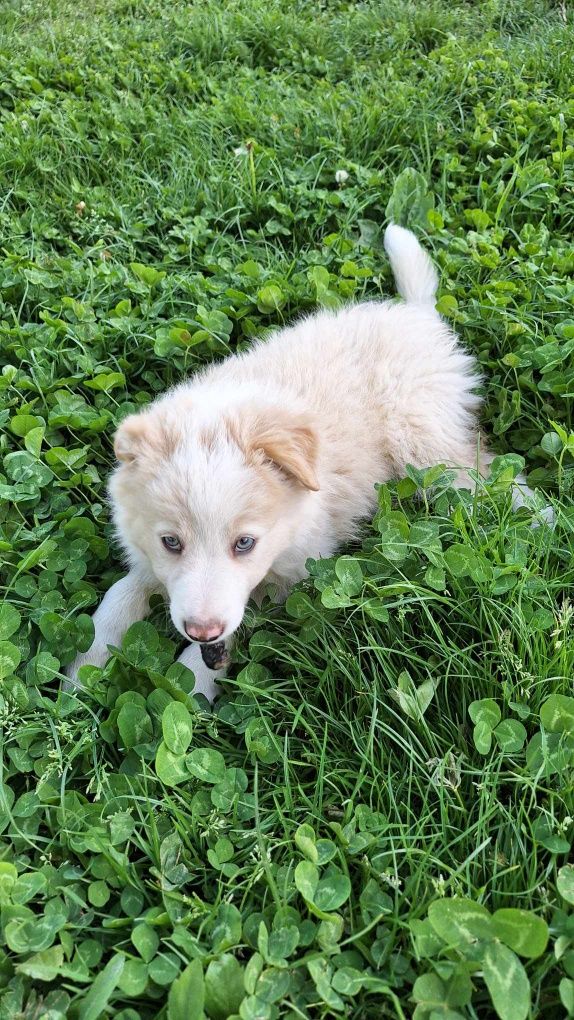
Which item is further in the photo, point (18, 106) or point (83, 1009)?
point (18, 106)

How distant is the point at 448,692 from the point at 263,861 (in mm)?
716

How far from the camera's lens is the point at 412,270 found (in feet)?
11.1

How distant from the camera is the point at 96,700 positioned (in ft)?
7.33

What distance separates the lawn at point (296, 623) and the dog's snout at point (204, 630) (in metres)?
0.20

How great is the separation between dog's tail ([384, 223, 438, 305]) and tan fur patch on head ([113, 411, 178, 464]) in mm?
1586

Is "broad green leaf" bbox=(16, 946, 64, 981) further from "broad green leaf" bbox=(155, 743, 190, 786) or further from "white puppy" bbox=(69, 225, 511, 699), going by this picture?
"white puppy" bbox=(69, 225, 511, 699)

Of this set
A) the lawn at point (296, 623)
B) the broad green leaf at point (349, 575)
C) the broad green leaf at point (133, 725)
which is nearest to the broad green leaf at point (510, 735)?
the lawn at point (296, 623)

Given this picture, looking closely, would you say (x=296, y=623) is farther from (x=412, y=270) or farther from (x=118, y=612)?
(x=412, y=270)

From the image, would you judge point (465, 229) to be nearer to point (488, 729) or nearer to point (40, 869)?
point (488, 729)

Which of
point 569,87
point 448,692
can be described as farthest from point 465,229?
point 448,692

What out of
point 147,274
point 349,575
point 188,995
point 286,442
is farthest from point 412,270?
point 188,995

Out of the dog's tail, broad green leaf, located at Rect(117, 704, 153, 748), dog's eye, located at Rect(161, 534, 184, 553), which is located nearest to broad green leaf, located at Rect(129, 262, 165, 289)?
the dog's tail

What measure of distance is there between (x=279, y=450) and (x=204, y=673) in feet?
2.47

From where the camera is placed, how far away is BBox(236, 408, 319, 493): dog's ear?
2.24 meters
